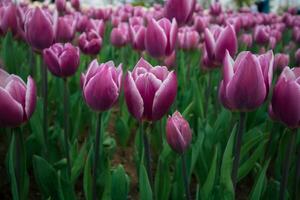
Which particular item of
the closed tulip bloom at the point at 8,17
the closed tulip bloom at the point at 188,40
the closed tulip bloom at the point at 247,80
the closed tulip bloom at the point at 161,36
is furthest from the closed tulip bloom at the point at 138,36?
the closed tulip bloom at the point at 247,80

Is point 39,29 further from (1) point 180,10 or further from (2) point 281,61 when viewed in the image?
(2) point 281,61

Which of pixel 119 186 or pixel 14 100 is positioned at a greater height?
Result: pixel 14 100

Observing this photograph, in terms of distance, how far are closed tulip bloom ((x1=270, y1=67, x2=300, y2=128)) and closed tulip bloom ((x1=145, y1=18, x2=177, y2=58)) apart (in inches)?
23.0

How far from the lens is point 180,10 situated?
5.01 feet

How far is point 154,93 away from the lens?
3.08 ft

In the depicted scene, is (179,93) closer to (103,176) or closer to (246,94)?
(103,176)

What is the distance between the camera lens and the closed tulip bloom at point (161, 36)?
141cm

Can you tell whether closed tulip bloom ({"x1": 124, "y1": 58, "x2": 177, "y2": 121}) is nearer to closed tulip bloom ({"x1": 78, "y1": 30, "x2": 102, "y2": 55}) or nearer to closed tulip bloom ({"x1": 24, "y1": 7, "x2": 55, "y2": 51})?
closed tulip bloom ({"x1": 24, "y1": 7, "x2": 55, "y2": 51})

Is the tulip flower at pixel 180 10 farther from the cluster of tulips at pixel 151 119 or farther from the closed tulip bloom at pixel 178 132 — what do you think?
the closed tulip bloom at pixel 178 132

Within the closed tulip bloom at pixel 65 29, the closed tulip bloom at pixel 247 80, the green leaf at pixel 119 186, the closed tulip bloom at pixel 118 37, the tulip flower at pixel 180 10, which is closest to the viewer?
the closed tulip bloom at pixel 247 80

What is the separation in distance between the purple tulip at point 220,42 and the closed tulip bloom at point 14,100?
0.68m

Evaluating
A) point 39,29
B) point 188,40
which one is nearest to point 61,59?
point 39,29

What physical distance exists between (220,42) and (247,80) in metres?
0.52

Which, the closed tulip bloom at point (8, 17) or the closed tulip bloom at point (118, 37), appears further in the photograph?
the closed tulip bloom at point (118, 37)
